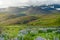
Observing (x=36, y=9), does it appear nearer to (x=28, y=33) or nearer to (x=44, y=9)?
(x=44, y=9)

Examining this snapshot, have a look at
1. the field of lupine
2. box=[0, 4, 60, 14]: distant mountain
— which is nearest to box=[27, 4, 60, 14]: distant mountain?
box=[0, 4, 60, 14]: distant mountain

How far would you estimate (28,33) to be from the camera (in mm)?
4383

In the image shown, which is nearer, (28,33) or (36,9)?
(28,33)

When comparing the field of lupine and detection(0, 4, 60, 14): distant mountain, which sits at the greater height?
detection(0, 4, 60, 14): distant mountain

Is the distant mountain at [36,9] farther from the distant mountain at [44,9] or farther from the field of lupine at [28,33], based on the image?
the field of lupine at [28,33]

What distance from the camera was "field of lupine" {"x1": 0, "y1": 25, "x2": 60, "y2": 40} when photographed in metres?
4.31

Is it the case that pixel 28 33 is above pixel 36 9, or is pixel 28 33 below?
below

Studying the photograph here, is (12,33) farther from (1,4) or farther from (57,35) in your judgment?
(57,35)

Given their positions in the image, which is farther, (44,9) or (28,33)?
(44,9)

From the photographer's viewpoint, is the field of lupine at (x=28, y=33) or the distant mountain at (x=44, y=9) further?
the distant mountain at (x=44, y=9)

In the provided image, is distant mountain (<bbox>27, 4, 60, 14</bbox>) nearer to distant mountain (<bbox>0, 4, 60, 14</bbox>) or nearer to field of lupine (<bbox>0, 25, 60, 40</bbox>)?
distant mountain (<bbox>0, 4, 60, 14</bbox>)

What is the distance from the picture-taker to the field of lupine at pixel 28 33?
4.31 meters

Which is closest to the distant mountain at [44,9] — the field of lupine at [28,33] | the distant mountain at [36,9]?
the distant mountain at [36,9]

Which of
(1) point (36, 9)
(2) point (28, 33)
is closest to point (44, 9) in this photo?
(1) point (36, 9)
